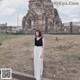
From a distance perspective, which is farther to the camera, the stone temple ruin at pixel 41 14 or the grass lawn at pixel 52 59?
the stone temple ruin at pixel 41 14

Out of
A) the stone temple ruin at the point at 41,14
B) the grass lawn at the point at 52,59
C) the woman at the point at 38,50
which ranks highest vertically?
the stone temple ruin at the point at 41,14

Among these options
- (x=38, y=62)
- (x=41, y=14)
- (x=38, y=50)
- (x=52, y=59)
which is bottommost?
(x=52, y=59)

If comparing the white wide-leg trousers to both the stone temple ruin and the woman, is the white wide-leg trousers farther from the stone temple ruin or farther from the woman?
the stone temple ruin

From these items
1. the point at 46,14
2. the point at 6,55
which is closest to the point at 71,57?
the point at 6,55

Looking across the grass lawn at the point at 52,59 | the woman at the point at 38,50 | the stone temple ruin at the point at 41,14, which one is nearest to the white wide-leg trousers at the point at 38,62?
the woman at the point at 38,50

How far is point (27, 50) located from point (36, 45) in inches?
214

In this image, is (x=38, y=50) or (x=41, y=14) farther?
(x=41, y=14)

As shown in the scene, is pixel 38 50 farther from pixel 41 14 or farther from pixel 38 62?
pixel 41 14

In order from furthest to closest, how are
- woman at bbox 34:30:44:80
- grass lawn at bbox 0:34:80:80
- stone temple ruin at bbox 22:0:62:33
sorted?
stone temple ruin at bbox 22:0:62:33, grass lawn at bbox 0:34:80:80, woman at bbox 34:30:44:80

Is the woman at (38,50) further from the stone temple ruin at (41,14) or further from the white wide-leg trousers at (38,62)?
the stone temple ruin at (41,14)

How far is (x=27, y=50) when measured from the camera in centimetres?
1561

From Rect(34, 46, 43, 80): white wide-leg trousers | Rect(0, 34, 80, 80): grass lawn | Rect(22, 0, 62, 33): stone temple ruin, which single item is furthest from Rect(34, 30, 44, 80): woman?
Rect(22, 0, 62, 33): stone temple ruin

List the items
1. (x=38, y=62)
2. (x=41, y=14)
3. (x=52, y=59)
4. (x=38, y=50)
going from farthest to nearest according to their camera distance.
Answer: (x=41, y=14), (x=52, y=59), (x=38, y=62), (x=38, y=50)

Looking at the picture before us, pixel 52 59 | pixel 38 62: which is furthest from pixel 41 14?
pixel 38 62
